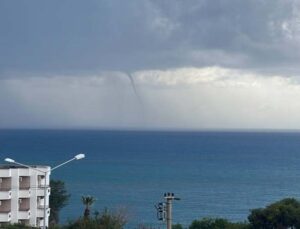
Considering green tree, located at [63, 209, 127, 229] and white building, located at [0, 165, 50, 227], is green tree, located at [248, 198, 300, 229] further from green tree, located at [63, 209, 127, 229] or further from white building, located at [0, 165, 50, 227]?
white building, located at [0, 165, 50, 227]

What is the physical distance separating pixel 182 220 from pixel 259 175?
259 feet

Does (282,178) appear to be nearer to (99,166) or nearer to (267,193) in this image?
(267,193)

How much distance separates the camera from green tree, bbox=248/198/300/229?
54812 mm

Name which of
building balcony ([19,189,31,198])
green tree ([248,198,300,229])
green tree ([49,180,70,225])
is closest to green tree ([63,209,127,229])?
green tree ([248,198,300,229])

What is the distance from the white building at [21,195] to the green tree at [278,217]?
18.4 meters

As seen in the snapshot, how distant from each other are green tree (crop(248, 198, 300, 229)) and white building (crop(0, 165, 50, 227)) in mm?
18393

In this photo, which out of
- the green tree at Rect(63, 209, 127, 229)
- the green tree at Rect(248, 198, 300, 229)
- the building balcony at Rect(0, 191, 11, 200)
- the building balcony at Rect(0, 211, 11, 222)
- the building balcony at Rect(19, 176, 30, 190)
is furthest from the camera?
the building balcony at Rect(19, 176, 30, 190)

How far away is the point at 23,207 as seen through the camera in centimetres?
6588

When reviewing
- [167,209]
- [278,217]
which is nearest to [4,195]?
[278,217]

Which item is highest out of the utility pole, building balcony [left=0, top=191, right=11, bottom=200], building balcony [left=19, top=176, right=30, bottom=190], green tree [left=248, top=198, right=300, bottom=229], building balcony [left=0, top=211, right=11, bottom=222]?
building balcony [left=19, top=176, right=30, bottom=190]

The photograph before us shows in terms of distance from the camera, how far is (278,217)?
181 feet

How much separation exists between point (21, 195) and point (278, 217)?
2242 cm

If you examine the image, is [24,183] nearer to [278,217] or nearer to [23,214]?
[23,214]

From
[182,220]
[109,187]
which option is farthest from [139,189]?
[182,220]
